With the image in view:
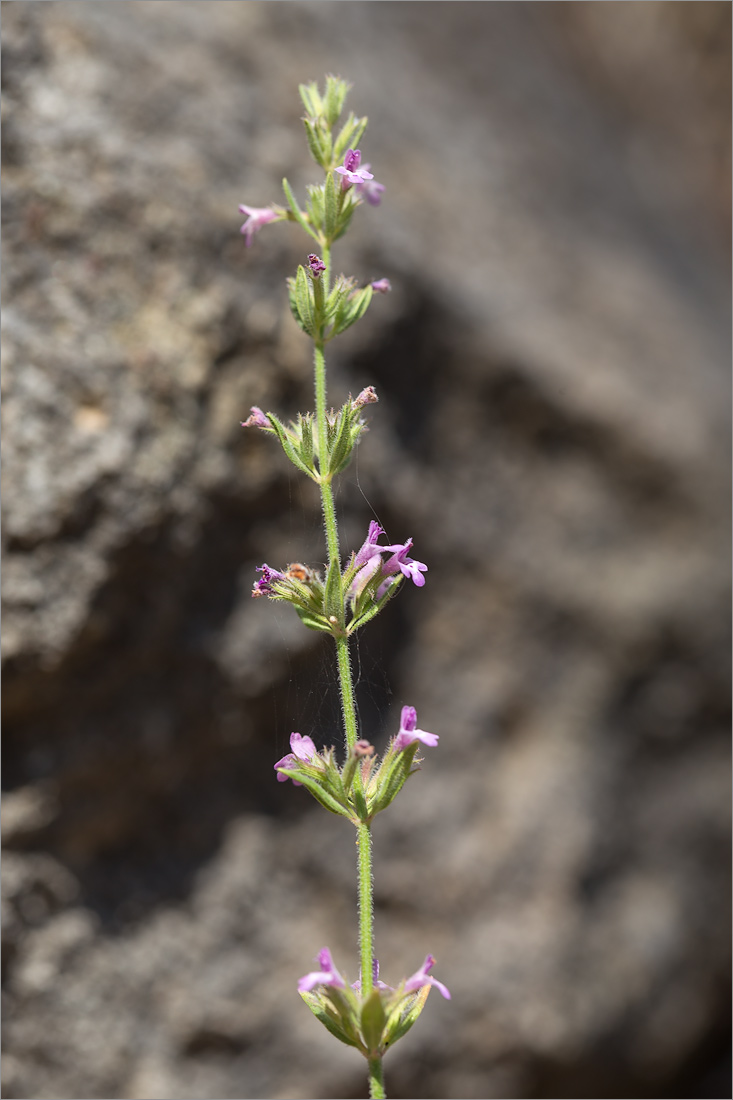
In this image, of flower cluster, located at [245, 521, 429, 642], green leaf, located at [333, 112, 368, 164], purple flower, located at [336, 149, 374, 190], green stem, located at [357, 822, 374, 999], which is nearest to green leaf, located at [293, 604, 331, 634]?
flower cluster, located at [245, 521, 429, 642]

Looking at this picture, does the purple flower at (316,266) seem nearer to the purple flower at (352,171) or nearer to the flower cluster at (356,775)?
the purple flower at (352,171)

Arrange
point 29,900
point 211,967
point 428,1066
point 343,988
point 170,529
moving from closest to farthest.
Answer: point 343,988 → point 29,900 → point 170,529 → point 211,967 → point 428,1066

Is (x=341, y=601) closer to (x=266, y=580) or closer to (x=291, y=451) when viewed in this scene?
(x=266, y=580)

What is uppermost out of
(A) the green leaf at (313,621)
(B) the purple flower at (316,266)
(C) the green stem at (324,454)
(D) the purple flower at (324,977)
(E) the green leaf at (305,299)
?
(E) the green leaf at (305,299)

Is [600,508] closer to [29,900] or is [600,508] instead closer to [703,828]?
[703,828]

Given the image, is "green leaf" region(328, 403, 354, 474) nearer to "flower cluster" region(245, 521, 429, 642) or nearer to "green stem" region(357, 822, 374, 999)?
"flower cluster" region(245, 521, 429, 642)

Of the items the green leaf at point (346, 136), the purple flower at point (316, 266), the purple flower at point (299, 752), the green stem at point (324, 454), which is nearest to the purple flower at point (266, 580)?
the green stem at point (324, 454)

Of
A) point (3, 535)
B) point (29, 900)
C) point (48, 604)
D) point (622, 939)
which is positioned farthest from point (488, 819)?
point (3, 535)
